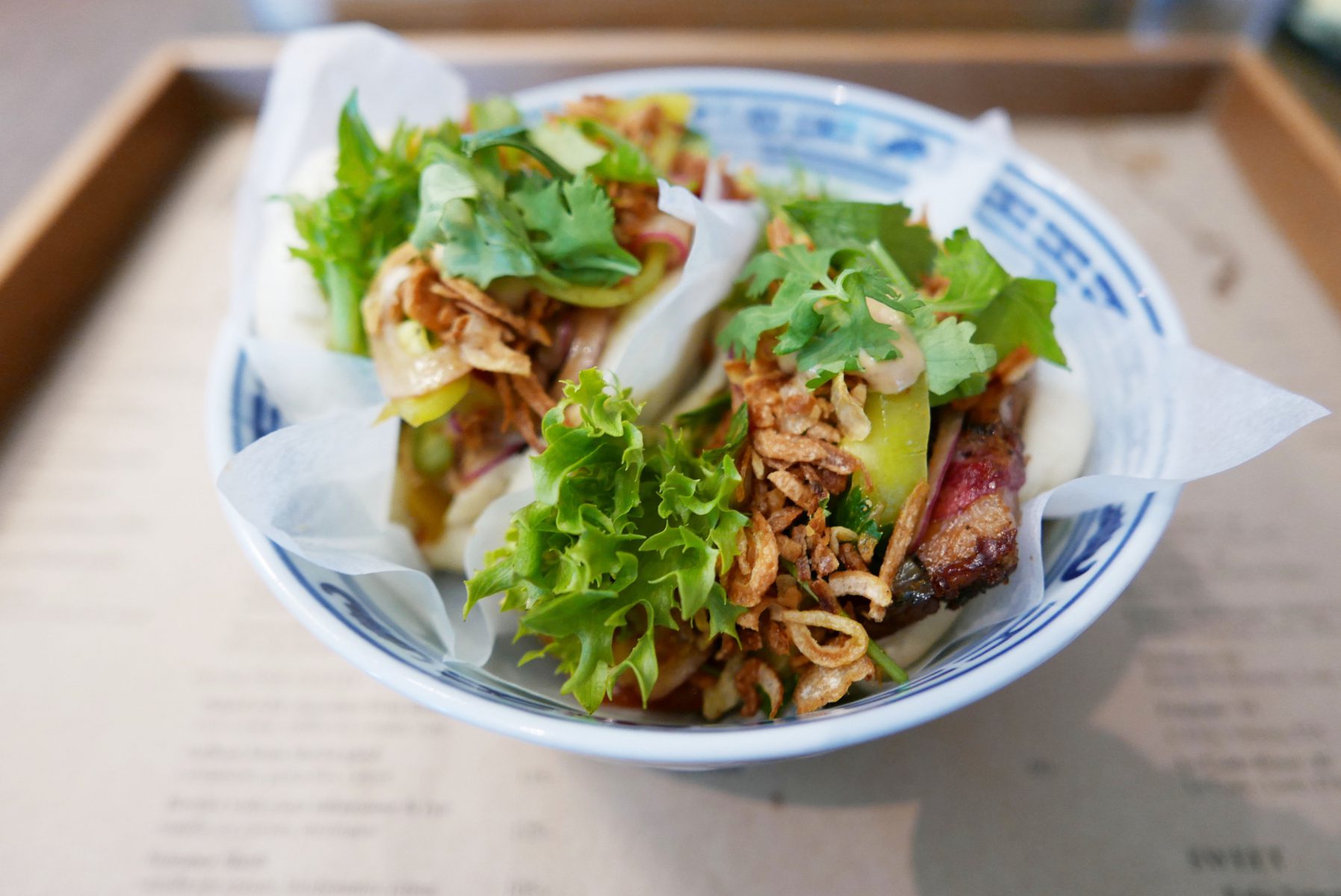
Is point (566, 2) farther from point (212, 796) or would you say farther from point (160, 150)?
point (212, 796)

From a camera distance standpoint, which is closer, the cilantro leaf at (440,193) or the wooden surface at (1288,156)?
the cilantro leaf at (440,193)

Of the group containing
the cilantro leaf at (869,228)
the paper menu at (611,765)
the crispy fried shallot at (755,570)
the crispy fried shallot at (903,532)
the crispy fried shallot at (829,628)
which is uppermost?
the cilantro leaf at (869,228)

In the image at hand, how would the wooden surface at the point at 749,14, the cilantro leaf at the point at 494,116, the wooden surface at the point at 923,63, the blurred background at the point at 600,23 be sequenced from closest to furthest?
the cilantro leaf at the point at 494,116, the wooden surface at the point at 923,63, the blurred background at the point at 600,23, the wooden surface at the point at 749,14

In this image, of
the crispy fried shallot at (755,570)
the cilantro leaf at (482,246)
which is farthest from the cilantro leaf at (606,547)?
the cilantro leaf at (482,246)

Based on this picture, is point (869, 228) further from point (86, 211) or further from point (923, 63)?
point (86, 211)

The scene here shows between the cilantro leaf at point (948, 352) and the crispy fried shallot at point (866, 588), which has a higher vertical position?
the cilantro leaf at point (948, 352)

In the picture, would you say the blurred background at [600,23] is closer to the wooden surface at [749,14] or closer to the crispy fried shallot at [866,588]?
the wooden surface at [749,14]

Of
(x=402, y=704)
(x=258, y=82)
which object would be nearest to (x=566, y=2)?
(x=258, y=82)

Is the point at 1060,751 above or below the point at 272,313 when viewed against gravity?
below
